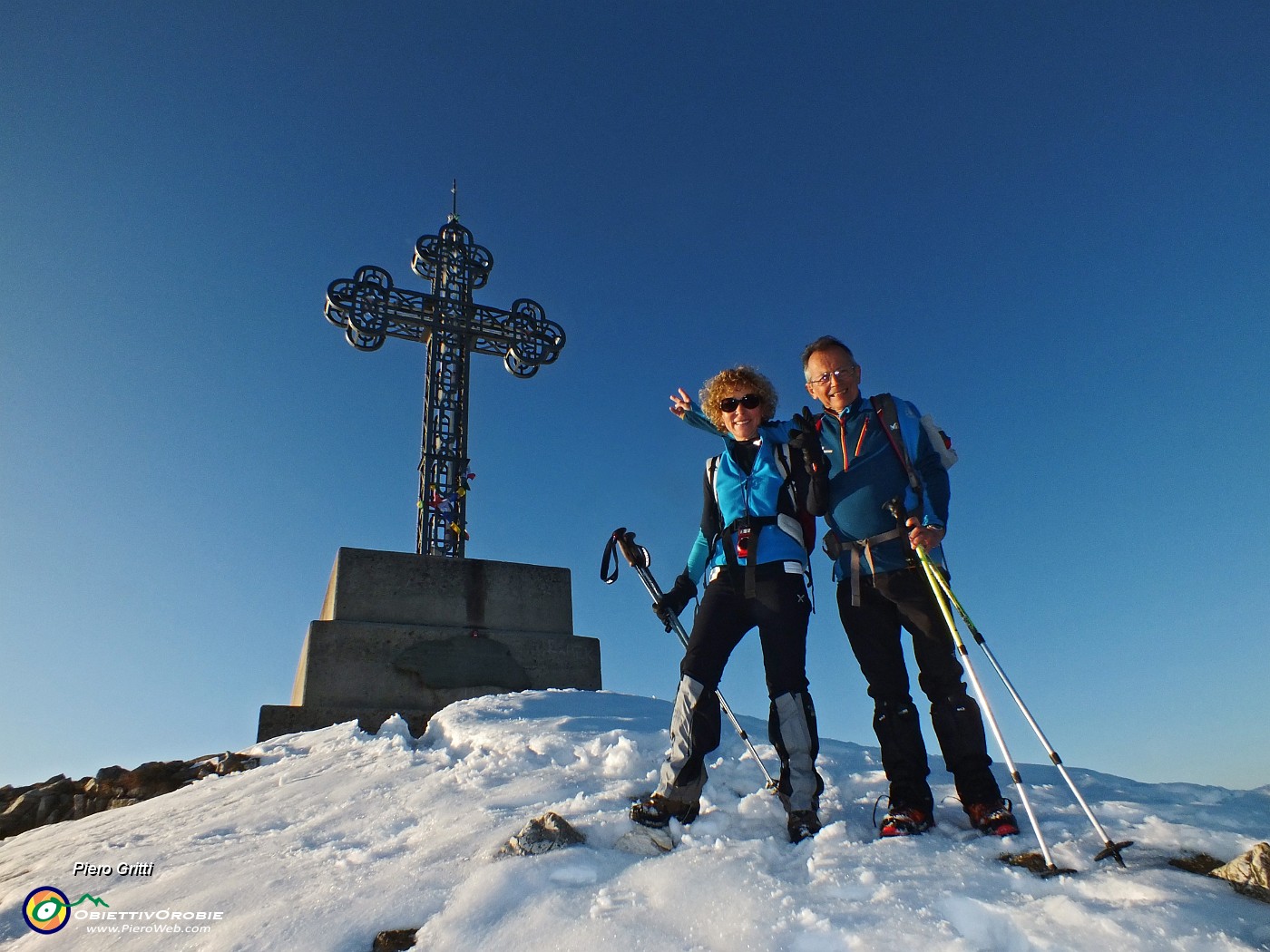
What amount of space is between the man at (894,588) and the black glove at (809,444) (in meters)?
0.11

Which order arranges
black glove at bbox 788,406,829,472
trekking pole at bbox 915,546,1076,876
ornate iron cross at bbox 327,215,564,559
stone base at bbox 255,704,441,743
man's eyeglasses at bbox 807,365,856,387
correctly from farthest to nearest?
ornate iron cross at bbox 327,215,564,559, stone base at bbox 255,704,441,743, man's eyeglasses at bbox 807,365,856,387, black glove at bbox 788,406,829,472, trekking pole at bbox 915,546,1076,876

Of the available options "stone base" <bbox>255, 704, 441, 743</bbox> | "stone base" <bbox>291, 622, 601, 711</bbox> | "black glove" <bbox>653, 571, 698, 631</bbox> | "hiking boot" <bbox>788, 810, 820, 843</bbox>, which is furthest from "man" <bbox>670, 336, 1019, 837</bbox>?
"stone base" <bbox>291, 622, 601, 711</bbox>

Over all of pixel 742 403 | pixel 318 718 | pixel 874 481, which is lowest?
pixel 318 718

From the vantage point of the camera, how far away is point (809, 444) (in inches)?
155

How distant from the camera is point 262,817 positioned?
13.4ft

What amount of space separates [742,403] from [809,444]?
0.52 metres

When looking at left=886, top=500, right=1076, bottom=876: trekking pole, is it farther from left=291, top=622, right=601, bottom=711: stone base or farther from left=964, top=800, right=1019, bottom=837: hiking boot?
left=291, top=622, right=601, bottom=711: stone base

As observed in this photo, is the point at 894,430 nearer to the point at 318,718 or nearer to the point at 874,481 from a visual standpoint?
the point at 874,481

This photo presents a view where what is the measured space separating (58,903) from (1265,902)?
4.44m

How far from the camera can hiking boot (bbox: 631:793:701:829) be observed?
3.27m

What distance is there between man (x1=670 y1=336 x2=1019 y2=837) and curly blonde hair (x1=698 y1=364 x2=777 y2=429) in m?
0.17

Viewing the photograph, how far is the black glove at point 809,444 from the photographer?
3908 mm

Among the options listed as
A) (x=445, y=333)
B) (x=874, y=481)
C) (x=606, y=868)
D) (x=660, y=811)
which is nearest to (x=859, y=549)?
(x=874, y=481)

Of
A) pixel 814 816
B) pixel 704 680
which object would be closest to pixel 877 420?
pixel 704 680
